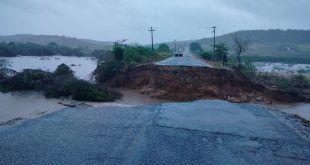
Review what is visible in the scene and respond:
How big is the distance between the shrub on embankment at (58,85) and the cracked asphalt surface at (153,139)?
4996 millimetres

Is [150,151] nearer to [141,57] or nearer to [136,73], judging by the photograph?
[136,73]

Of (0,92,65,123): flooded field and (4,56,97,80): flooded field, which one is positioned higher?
(4,56,97,80): flooded field

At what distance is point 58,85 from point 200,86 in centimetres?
995

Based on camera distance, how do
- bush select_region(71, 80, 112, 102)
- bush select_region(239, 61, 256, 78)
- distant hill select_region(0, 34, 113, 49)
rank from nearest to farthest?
bush select_region(71, 80, 112, 102) → bush select_region(239, 61, 256, 78) → distant hill select_region(0, 34, 113, 49)

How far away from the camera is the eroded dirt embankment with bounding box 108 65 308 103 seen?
954 inches

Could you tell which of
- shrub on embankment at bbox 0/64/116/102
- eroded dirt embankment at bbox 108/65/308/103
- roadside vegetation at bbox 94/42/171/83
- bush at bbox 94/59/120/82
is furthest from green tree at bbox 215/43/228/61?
shrub on embankment at bbox 0/64/116/102

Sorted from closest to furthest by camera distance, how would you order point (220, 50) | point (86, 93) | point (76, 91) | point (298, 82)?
point (86, 93), point (76, 91), point (298, 82), point (220, 50)

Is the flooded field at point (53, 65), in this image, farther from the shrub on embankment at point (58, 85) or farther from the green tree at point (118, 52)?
the shrub on embankment at point (58, 85)

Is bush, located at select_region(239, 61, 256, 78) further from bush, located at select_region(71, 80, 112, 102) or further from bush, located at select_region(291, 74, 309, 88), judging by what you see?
bush, located at select_region(71, 80, 112, 102)

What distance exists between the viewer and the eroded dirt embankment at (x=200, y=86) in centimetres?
2423

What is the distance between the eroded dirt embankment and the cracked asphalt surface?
22.3 feet

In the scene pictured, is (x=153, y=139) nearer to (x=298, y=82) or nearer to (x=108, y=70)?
(x=108, y=70)

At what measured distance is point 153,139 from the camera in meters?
11.9

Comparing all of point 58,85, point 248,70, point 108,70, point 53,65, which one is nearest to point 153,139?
point 58,85
